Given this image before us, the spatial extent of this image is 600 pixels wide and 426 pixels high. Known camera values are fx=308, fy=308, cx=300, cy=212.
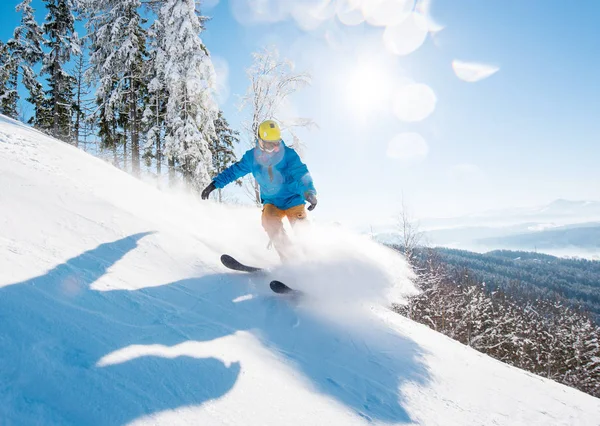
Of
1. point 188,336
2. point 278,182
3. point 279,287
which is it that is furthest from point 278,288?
point 278,182

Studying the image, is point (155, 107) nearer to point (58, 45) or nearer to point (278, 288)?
point (58, 45)

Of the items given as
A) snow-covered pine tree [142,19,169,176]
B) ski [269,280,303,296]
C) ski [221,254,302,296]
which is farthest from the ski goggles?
snow-covered pine tree [142,19,169,176]

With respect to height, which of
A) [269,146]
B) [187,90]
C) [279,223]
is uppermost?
[187,90]

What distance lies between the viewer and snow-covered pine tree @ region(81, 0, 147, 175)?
45.3ft

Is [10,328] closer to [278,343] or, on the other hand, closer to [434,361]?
[278,343]

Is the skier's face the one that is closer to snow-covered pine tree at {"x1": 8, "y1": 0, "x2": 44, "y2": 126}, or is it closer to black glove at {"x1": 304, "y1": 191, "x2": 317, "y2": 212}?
black glove at {"x1": 304, "y1": 191, "x2": 317, "y2": 212}

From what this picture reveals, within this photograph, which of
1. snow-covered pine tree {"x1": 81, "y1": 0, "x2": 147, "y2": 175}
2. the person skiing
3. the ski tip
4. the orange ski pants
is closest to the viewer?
the ski tip

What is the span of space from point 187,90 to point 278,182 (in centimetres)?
1080

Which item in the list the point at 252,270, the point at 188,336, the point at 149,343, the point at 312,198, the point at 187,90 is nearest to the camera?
the point at 149,343

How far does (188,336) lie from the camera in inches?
87.4

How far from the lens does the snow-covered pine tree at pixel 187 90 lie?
12805mm

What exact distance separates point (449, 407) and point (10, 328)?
296 centimetres

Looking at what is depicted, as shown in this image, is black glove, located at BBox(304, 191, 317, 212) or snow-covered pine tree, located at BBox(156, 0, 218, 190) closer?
black glove, located at BBox(304, 191, 317, 212)

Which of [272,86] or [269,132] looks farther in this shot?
[272,86]
